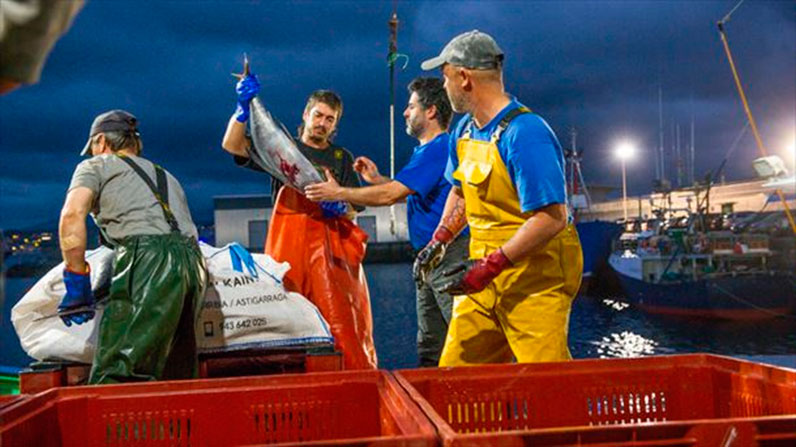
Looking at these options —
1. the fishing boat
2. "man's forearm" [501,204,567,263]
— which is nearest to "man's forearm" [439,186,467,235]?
"man's forearm" [501,204,567,263]

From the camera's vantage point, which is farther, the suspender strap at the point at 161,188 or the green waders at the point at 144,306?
the suspender strap at the point at 161,188

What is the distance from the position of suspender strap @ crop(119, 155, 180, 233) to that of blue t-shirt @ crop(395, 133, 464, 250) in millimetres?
1294

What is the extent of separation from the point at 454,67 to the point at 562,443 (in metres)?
1.95

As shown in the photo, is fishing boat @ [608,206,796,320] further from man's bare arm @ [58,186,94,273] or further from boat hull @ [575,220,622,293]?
man's bare arm @ [58,186,94,273]

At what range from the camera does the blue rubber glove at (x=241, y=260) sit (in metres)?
3.91

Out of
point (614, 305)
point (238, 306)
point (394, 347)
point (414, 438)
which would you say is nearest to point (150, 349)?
point (238, 306)

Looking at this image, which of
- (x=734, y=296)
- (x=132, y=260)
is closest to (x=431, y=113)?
(x=132, y=260)

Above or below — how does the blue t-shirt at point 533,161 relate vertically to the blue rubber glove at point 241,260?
above

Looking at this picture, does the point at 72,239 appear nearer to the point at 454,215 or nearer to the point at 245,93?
the point at 245,93

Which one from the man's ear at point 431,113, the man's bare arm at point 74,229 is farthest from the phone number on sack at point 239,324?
the man's ear at point 431,113

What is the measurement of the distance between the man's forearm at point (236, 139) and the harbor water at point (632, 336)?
15819 mm

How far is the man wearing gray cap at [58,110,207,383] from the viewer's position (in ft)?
10.7

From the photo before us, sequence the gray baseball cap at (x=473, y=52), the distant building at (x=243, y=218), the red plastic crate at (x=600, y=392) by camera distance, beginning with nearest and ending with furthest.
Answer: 1. the red plastic crate at (x=600, y=392)
2. the gray baseball cap at (x=473, y=52)
3. the distant building at (x=243, y=218)

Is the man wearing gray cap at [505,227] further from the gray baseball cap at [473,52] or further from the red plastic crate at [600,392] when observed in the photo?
the red plastic crate at [600,392]
